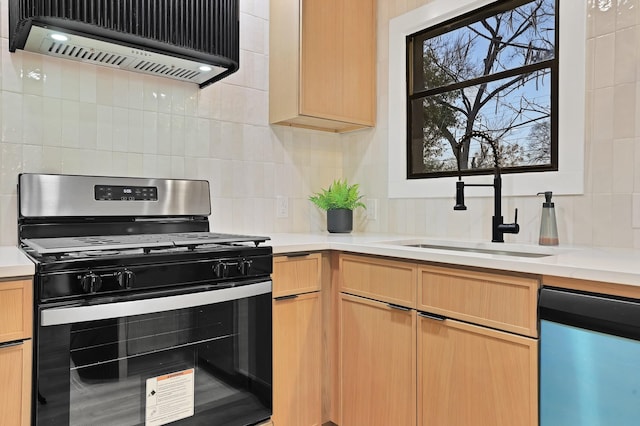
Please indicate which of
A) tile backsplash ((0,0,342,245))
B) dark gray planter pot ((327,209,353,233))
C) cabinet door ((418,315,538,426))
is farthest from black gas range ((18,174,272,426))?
dark gray planter pot ((327,209,353,233))

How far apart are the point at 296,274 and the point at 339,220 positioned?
66 centimetres

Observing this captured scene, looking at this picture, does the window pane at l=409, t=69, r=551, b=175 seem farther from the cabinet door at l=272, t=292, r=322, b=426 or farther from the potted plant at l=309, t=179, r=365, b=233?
the cabinet door at l=272, t=292, r=322, b=426

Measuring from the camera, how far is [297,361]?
197cm

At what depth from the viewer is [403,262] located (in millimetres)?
1757

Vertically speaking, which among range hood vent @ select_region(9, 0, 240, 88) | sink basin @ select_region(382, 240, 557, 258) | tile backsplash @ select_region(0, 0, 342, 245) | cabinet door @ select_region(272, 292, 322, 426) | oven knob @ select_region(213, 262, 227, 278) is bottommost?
cabinet door @ select_region(272, 292, 322, 426)

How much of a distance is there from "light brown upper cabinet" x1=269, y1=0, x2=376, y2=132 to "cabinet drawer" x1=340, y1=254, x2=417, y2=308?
916mm

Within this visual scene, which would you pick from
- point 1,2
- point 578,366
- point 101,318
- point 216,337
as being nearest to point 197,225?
point 216,337

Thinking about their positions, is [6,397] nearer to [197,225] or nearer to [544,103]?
[197,225]

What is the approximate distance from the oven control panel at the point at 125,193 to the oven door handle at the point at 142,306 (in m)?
0.69

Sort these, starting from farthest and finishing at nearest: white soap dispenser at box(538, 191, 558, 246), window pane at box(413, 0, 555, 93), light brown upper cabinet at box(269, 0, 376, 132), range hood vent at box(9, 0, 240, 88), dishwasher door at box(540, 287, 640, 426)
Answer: light brown upper cabinet at box(269, 0, 376, 132), window pane at box(413, 0, 555, 93), white soap dispenser at box(538, 191, 558, 246), range hood vent at box(9, 0, 240, 88), dishwasher door at box(540, 287, 640, 426)

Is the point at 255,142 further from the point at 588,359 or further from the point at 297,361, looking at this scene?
the point at 588,359

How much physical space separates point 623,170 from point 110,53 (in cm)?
212

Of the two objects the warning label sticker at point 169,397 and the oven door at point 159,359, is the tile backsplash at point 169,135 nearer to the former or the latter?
the oven door at point 159,359

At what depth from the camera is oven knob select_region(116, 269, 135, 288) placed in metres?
1.43
